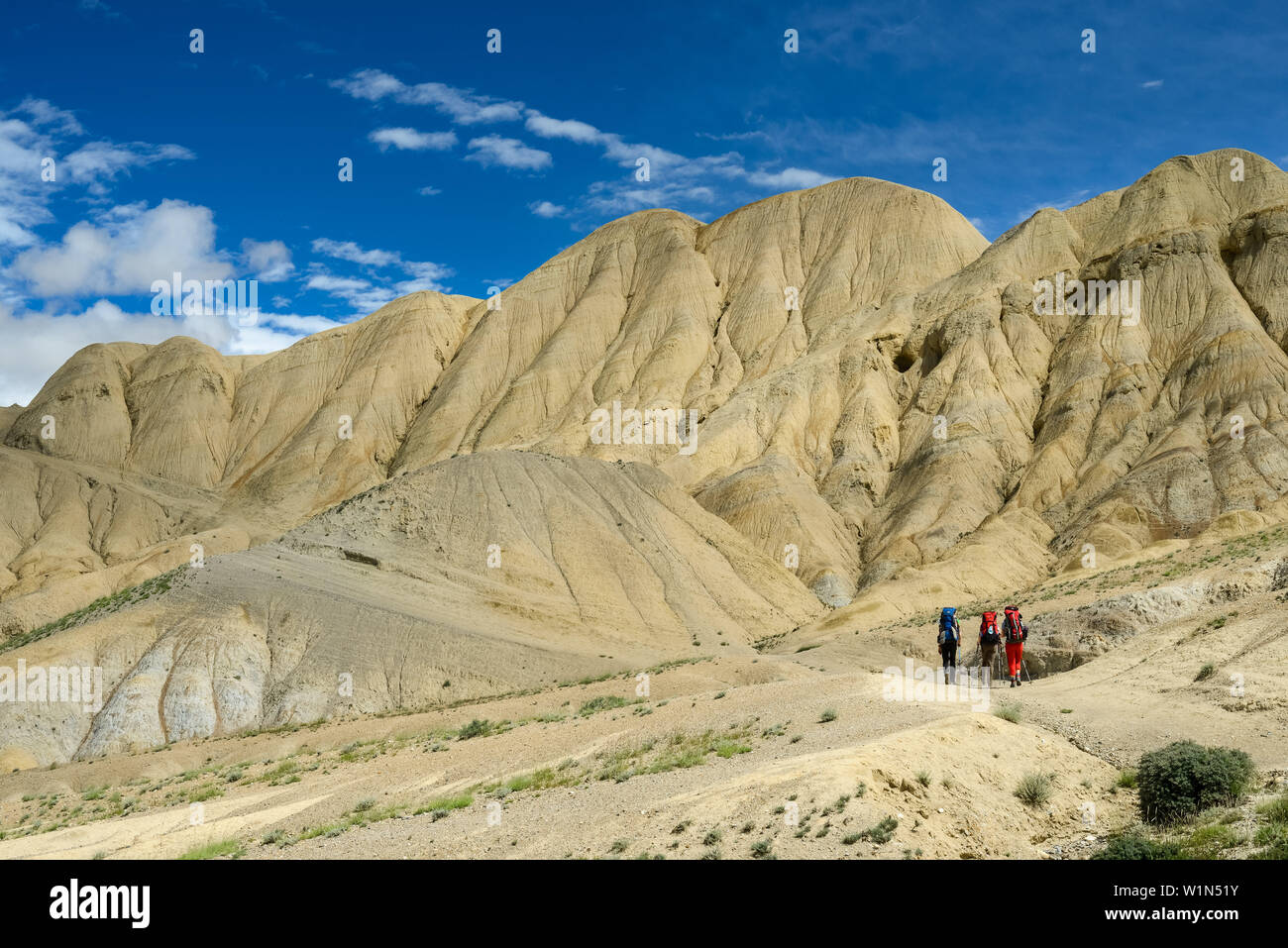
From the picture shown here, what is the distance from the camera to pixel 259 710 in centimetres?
3522

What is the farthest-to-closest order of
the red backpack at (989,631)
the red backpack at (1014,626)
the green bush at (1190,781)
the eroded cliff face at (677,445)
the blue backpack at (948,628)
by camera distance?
1. the eroded cliff face at (677,445)
2. the blue backpack at (948,628)
3. the red backpack at (1014,626)
4. the red backpack at (989,631)
5. the green bush at (1190,781)

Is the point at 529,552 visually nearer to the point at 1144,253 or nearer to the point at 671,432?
the point at 671,432

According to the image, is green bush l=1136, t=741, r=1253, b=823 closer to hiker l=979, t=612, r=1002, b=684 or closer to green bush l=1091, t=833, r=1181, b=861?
green bush l=1091, t=833, r=1181, b=861

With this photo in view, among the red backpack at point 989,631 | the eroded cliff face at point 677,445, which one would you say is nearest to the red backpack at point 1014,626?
the red backpack at point 989,631

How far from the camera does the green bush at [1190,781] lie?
10.5m

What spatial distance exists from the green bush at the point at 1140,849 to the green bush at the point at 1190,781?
3.52ft

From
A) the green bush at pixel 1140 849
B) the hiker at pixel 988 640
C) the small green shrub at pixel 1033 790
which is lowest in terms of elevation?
the green bush at pixel 1140 849

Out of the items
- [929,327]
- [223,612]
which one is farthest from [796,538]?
[223,612]

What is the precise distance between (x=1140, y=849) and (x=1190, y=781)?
178 cm

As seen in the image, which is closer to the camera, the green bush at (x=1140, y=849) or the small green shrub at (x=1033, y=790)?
the green bush at (x=1140, y=849)

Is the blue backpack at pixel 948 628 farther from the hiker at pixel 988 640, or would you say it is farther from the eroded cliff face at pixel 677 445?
the eroded cliff face at pixel 677 445

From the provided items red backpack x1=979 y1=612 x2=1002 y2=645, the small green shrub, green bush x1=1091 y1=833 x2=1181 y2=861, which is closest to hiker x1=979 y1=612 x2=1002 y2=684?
red backpack x1=979 y1=612 x2=1002 y2=645

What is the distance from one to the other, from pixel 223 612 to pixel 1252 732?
35.0 m

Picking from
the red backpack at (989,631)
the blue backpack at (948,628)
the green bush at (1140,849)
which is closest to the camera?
the green bush at (1140,849)
